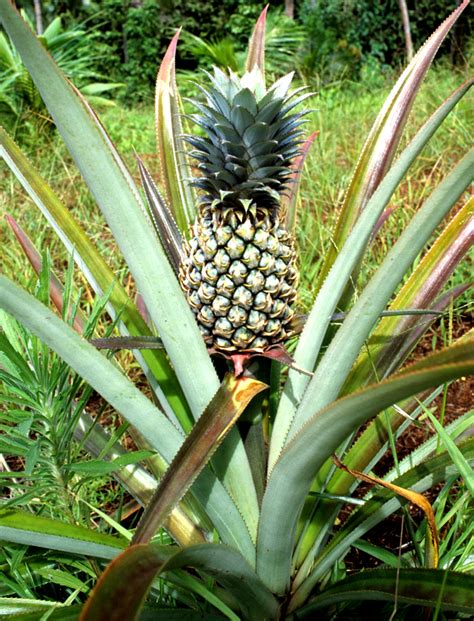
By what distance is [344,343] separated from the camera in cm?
80

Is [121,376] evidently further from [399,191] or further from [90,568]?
[399,191]

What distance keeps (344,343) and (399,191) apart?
2087 mm

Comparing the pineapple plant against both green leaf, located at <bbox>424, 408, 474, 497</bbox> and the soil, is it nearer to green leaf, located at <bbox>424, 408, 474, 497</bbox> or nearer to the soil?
green leaf, located at <bbox>424, 408, 474, 497</bbox>

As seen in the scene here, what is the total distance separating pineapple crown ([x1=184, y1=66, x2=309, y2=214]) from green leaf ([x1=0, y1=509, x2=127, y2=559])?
54 cm

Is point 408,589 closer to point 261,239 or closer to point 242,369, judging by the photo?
point 242,369

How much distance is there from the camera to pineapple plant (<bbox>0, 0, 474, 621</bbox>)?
715 mm

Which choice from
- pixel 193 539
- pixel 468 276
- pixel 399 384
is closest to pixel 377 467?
pixel 193 539

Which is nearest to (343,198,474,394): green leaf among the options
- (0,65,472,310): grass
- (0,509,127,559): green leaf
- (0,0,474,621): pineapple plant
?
(0,0,474,621): pineapple plant

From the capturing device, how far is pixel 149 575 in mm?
584

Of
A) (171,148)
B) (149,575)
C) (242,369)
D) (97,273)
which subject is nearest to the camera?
(149,575)

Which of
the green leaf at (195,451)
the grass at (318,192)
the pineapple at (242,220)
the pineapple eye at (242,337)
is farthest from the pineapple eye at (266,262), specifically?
the grass at (318,192)

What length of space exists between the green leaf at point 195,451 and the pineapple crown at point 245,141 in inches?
12.5

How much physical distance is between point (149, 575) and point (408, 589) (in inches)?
17.7

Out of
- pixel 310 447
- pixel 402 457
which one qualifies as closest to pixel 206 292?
pixel 310 447
